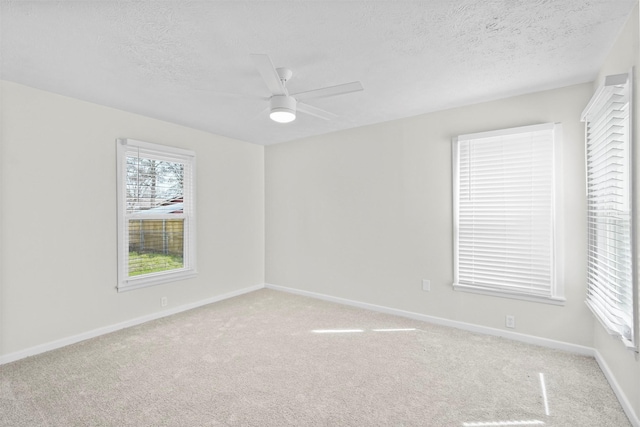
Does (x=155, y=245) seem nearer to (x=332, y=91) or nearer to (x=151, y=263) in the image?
(x=151, y=263)

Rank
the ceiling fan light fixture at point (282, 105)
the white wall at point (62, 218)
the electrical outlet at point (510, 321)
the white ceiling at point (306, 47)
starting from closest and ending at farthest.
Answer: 1. the white ceiling at point (306, 47)
2. the ceiling fan light fixture at point (282, 105)
3. the white wall at point (62, 218)
4. the electrical outlet at point (510, 321)

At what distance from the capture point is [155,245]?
388 cm

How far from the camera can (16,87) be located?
2.75 metres

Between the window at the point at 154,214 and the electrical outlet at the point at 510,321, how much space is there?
376 cm

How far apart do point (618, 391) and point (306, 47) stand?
10.5ft

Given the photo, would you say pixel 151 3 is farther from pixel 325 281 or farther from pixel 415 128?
pixel 325 281

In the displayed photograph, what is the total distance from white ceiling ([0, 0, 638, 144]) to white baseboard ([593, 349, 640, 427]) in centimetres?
237

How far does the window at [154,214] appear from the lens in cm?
353

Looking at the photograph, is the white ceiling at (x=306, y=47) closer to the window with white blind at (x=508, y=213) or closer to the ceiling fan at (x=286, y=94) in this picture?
the ceiling fan at (x=286, y=94)

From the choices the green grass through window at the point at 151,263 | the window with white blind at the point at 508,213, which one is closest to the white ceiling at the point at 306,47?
the window with white blind at the point at 508,213

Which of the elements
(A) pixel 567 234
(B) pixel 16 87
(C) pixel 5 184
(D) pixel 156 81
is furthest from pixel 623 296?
(B) pixel 16 87

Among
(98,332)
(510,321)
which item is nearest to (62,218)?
(98,332)

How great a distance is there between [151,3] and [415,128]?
2.91 meters

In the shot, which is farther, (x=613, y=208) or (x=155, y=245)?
(x=155, y=245)
